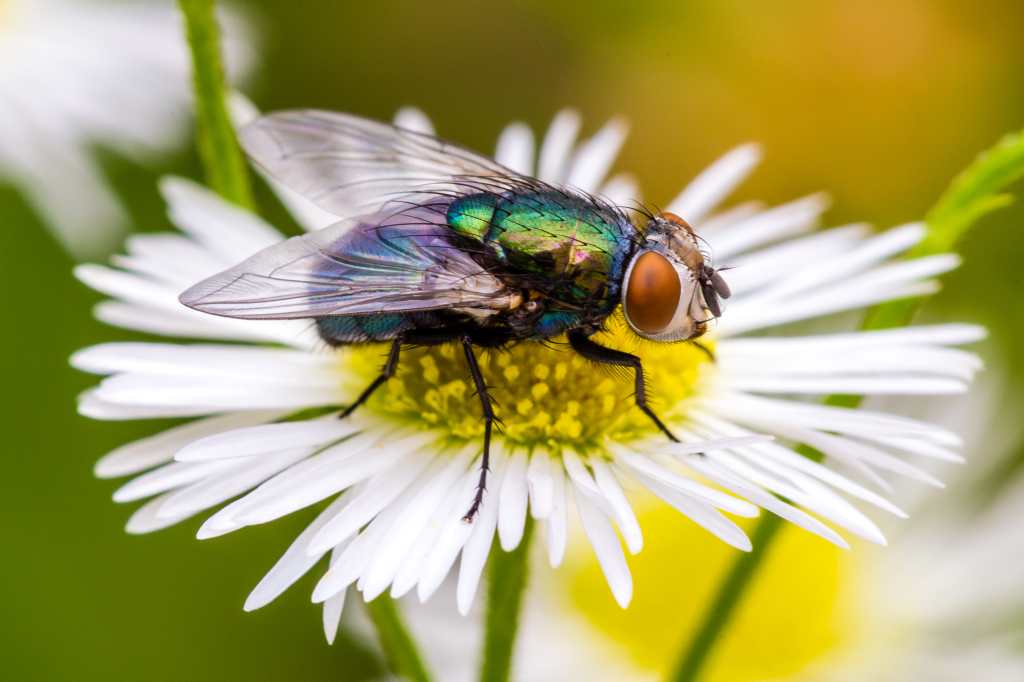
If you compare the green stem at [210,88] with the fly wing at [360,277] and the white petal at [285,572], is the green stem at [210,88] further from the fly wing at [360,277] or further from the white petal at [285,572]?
the white petal at [285,572]

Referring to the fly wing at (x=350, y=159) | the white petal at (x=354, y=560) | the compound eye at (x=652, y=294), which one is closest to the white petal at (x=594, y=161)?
the fly wing at (x=350, y=159)

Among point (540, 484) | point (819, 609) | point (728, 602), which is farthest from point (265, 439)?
point (819, 609)

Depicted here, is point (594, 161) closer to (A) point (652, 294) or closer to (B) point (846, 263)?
(B) point (846, 263)

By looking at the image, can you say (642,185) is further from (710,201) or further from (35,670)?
(35,670)

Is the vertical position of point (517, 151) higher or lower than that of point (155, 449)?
higher

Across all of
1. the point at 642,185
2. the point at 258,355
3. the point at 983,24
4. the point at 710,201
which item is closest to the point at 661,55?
the point at 642,185

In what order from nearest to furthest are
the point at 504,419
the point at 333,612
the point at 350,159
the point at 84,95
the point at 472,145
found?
the point at 333,612, the point at 504,419, the point at 350,159, the point at 84,95, the point at 472,145
